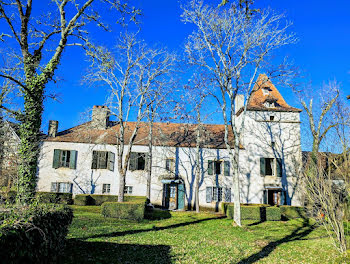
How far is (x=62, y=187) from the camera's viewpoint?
23406 mm

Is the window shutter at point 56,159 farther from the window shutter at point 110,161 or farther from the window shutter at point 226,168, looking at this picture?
the window shutter at point 226,168

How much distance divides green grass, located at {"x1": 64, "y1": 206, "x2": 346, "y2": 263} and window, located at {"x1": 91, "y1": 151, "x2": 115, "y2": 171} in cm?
935

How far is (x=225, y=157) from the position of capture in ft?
81.1

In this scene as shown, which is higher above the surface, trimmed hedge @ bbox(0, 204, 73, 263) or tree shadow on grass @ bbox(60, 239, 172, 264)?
trimmed hedge @ bbox(0, 204, 73, 263)

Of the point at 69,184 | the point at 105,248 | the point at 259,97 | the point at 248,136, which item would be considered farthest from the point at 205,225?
the point at 259,97

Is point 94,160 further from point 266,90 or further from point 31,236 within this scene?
point 31,236

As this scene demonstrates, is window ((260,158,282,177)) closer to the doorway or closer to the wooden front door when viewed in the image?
the doorway

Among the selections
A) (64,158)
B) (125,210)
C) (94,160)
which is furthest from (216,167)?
(64,158)

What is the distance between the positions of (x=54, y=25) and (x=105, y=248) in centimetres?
790

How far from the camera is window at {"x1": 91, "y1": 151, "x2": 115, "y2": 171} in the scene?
23.9m

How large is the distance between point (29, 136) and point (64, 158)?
54.4 ft

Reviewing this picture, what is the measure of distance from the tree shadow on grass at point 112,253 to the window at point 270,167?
16.9 m

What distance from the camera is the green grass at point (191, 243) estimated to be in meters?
8.52

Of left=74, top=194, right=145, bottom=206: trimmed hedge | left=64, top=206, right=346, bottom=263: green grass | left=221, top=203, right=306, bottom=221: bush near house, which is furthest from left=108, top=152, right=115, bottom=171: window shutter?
left=221, top=203, right=306, bottom=221: bush near house
